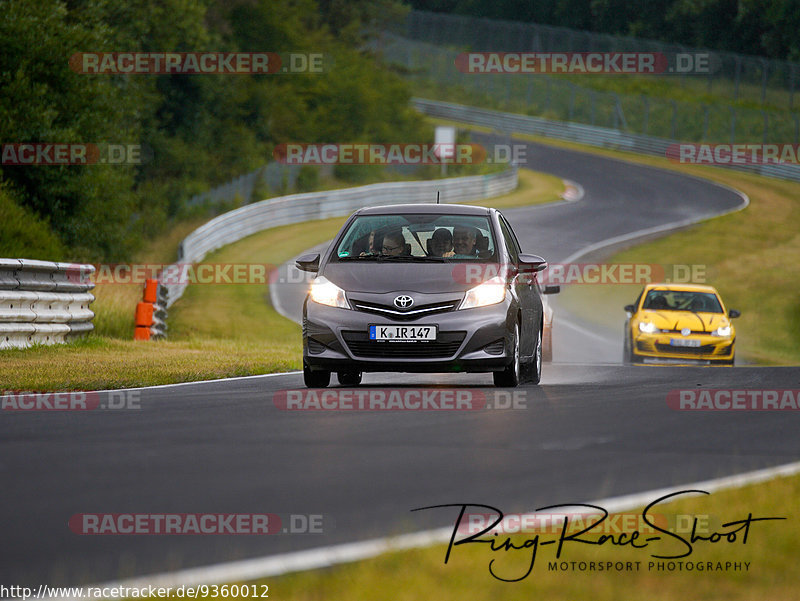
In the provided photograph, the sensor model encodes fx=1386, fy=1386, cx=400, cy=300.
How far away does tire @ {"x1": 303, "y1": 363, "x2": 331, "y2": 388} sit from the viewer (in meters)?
12.8

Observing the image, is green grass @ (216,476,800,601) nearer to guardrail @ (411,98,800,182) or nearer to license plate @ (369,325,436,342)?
license plate @ (369,325,436,342)

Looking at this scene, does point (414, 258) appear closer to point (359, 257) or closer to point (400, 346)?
point (359, 257)

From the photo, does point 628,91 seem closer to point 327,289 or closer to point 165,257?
point 165,257

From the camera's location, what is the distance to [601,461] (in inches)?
324

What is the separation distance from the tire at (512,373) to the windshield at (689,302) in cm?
939

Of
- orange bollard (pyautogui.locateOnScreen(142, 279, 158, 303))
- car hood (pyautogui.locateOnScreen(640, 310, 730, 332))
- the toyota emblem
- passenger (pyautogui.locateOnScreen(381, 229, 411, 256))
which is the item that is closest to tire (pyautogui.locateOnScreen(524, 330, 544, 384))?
passenger (pyautogui.locateOnScreen(381, 229, 411, 256))

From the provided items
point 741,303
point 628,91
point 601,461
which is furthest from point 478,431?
point 628,91

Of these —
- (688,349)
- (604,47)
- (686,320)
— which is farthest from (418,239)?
(604,47)

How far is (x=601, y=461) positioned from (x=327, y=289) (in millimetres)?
4733

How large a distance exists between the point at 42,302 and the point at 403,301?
6427mm

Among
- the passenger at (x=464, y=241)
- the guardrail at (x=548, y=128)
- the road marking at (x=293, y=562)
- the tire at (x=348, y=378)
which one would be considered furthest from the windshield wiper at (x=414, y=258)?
the guardrail at (x=548, y=128)

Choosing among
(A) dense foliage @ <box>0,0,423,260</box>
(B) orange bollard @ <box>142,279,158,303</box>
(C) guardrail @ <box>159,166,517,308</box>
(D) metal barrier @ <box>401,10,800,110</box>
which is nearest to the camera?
(B) orange bollard @ <box>142,279,158,303</box>

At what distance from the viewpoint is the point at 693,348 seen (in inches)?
827

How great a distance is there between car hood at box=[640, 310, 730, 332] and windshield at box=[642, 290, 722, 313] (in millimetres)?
319
